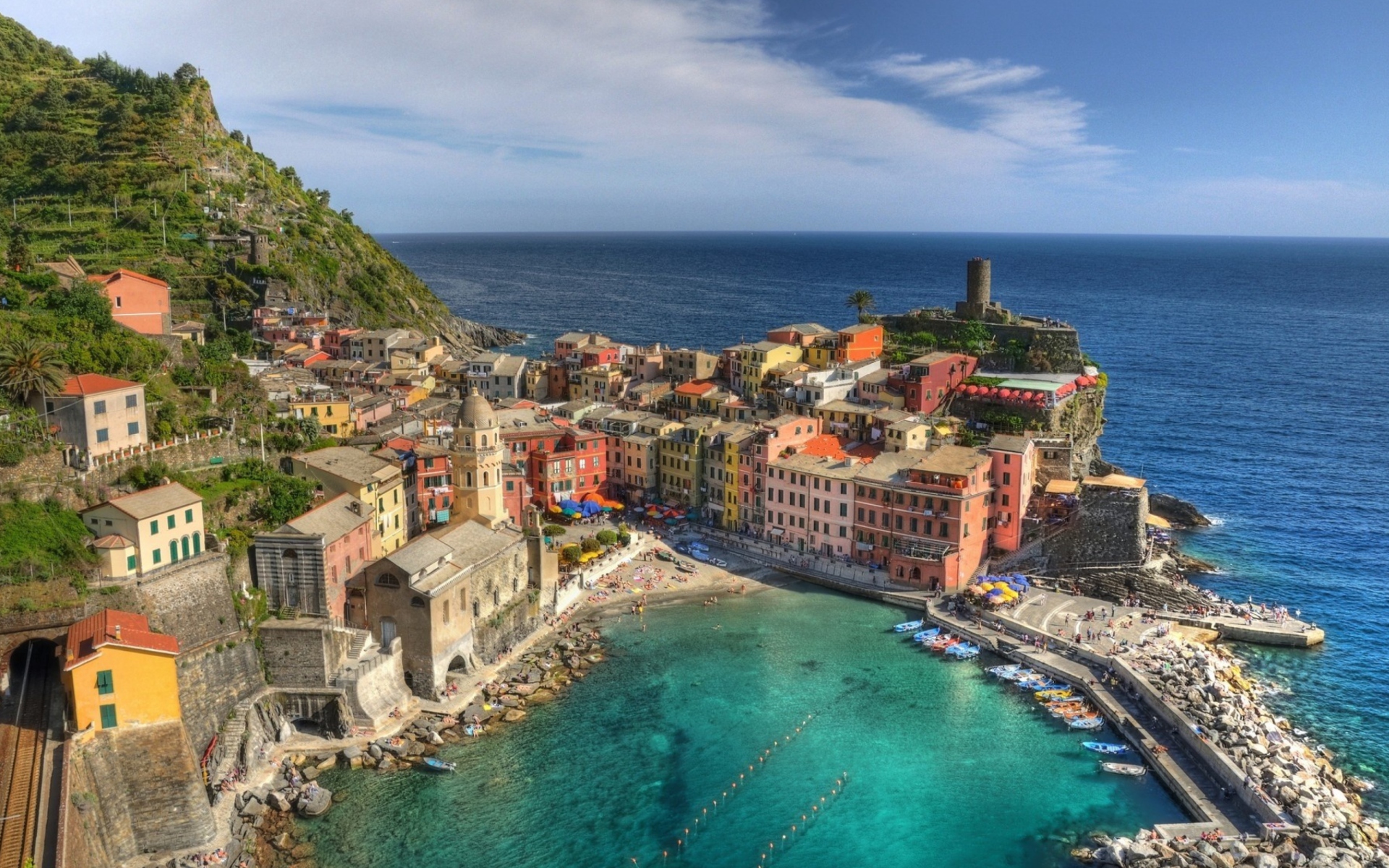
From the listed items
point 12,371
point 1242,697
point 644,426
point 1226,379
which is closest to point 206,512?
point 12,371

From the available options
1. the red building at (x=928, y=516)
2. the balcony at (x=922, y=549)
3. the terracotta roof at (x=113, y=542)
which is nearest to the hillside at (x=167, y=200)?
the terracotta roof at (x=113, y=542)

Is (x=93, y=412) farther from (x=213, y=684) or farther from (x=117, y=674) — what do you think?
(x=117, y=674)

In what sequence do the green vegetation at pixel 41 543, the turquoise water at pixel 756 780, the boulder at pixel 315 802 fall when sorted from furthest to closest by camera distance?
1. the green vegetation at pixel 41 543
2. the boulder at pixel 315 802
3. the turquoise water at pixel 756 780

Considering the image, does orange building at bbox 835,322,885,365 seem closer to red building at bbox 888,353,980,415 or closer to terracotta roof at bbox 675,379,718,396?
red building at bbox 888,353,980,415

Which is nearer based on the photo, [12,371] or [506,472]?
[12,371]

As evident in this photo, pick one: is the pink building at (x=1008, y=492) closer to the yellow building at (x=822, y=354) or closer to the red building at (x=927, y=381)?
the red building at (x=927, y=381)

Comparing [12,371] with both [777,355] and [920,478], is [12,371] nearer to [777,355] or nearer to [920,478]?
[920,478]

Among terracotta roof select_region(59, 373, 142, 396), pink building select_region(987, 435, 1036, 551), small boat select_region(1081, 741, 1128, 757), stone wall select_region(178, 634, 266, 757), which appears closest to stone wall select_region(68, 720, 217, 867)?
stone wall select_region(178, 634, 266, 757)

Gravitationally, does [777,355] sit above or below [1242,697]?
above
